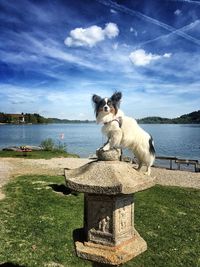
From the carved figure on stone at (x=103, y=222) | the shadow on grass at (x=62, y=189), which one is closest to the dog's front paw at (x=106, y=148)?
the carved figure on stone at (x=103, y=222)

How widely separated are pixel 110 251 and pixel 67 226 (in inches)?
234

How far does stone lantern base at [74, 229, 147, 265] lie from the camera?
457 cm

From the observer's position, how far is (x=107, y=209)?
4793 millimetres

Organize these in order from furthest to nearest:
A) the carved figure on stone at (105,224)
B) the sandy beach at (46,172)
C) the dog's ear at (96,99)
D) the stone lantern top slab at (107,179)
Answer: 1. the sandy beach at (46,172)
2. the dog's ear at (96,99)
3. the carved figure on stone at (105,224)
4. the stone lantern top slab at (107,179)

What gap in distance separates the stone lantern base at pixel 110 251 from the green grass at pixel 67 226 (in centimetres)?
368

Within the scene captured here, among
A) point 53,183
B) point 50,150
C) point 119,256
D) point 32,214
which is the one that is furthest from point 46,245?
point 50,150

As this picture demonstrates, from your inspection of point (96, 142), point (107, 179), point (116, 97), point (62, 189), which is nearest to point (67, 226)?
point (62, 189)

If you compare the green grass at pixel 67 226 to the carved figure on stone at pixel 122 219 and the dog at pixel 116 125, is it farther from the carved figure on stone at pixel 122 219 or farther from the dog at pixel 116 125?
the dog at pixel 116 125

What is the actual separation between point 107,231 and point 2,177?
14.0 m

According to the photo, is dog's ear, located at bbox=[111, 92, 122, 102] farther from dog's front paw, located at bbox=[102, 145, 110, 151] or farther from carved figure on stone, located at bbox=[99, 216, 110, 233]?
carved figure on stone, located at bbox=[99, 216, 110, 233]

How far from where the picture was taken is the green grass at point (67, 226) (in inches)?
334

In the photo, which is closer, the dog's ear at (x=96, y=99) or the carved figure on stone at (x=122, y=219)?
the carved figure on stone at (x=122, y=219)

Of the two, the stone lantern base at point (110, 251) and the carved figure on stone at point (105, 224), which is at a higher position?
the carved figure on stone at point (105, 224)

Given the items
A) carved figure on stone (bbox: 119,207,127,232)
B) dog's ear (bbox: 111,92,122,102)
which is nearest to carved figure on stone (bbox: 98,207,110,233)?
carved figure on stone (bbox: 119,207,127,232)
